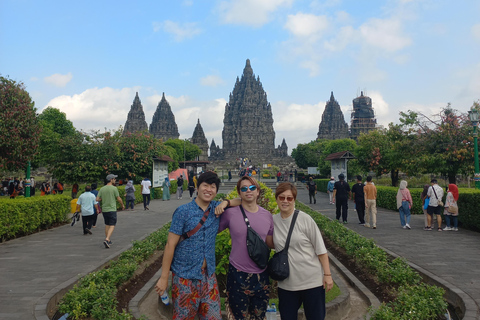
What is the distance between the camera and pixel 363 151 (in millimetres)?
28547

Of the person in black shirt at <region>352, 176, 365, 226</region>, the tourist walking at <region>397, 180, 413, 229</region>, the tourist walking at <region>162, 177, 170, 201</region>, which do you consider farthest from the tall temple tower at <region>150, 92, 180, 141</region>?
the tourist walking at <region>397, 180, 413, 229</region>

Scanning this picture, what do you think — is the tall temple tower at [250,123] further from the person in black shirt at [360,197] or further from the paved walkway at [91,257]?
the paved walkway at [91,257]

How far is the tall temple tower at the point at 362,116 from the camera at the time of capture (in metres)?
73.4

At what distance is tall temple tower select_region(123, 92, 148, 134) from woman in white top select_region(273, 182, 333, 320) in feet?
278

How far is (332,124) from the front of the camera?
3433 inches

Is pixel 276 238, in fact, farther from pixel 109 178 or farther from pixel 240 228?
pixel 109 178

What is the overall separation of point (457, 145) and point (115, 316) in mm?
18961

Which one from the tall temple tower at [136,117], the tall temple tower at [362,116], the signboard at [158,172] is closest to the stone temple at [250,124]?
the tall temple tower at [362,116]

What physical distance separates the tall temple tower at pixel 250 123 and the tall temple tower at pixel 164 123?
47.8 ft

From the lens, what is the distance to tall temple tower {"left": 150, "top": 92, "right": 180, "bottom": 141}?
306 ft

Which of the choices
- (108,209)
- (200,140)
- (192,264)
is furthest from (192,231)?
(200,140)

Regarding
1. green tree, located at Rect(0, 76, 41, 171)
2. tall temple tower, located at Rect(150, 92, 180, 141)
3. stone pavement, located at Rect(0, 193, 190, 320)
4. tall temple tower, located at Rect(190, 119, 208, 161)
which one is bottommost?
stone pavement, located at Rect(0, 193, 190, 320)

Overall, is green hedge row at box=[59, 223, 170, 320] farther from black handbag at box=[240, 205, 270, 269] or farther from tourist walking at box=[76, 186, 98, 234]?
tourist walking at box=[76, 186, 98, 234]

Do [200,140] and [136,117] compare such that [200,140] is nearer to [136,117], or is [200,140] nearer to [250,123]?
[250,123]
